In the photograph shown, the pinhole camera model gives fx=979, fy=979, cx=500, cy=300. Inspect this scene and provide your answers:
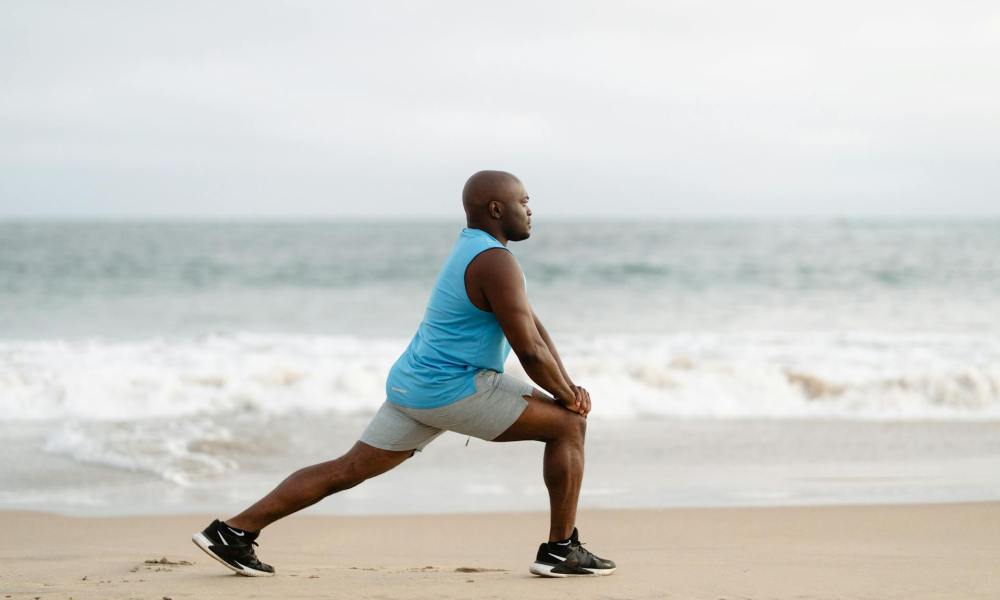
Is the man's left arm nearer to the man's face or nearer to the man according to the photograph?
the man

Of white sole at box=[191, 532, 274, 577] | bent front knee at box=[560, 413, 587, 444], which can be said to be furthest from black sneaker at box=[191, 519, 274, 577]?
bent front knee at box=[560, 413, 587, 444]

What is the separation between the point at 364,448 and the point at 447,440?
4.18m

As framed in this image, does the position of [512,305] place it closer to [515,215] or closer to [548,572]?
[515,215]

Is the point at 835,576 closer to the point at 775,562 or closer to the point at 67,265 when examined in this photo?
the point at 775,562

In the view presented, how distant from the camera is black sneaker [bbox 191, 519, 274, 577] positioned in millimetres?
3975

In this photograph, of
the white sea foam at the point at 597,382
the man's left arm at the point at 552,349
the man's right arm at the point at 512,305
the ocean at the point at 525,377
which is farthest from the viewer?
the white sea foam at the point at 597,382

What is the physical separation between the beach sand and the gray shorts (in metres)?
0.59

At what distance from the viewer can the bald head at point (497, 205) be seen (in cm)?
379

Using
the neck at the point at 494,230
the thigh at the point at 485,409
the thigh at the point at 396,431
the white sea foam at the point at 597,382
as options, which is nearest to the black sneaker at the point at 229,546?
the thigh at the point at 396,431

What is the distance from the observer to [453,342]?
12.3 ft

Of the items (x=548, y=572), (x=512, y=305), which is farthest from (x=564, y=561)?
(x=512, y=305)

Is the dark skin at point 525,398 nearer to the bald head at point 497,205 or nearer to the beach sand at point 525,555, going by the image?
the bald head at point 497,205

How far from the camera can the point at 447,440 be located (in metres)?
8.08

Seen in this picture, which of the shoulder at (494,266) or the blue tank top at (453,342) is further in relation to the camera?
the blue tank top at (453,342)
